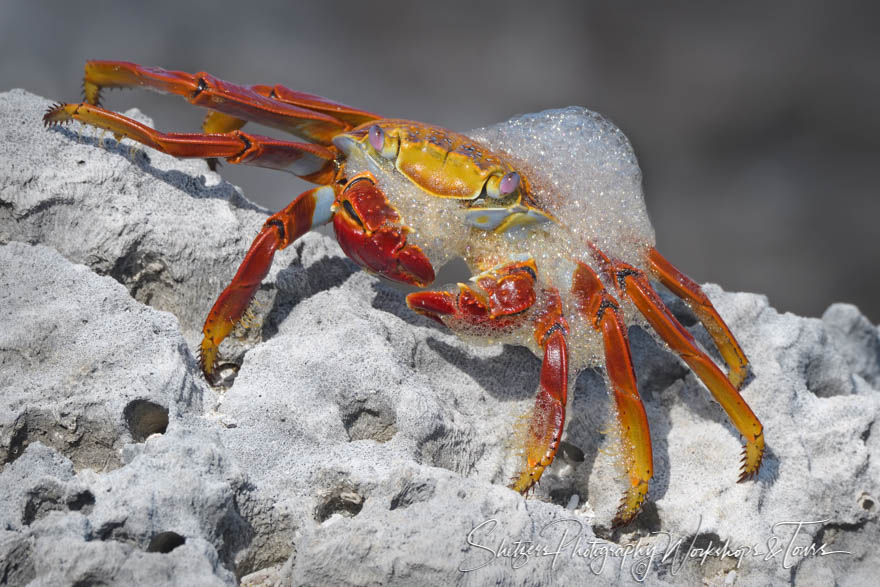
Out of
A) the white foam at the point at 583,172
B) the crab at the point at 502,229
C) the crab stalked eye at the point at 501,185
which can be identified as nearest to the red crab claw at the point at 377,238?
the crab at the point at 502,229

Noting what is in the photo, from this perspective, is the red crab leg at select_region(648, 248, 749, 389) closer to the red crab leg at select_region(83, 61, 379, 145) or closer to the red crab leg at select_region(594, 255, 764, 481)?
the red crab leg at select_region(594, 255, 764, 481)

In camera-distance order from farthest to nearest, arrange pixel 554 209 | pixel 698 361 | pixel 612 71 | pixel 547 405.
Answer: pixel 612 71 → pixel 554 209 → pixel 698 361 → pixel 547 405

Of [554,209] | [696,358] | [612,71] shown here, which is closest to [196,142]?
[554,209]

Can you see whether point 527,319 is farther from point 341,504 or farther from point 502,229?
point 341,504

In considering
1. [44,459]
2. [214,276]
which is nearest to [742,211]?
[214,276]

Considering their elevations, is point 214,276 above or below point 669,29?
below

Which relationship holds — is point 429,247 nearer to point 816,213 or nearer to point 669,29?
point 669,29

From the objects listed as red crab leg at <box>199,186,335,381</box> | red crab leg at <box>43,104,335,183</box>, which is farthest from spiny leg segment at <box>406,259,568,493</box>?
red crab leg at <box>43,104,335,183</box>
